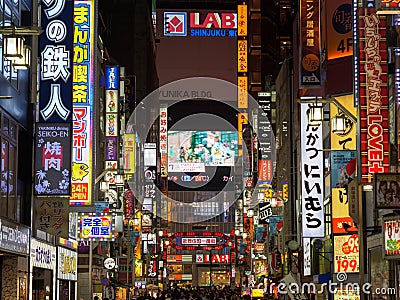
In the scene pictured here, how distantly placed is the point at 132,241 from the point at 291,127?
20.3m

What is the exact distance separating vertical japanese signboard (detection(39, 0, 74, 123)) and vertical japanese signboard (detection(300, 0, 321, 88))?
845 centimetres

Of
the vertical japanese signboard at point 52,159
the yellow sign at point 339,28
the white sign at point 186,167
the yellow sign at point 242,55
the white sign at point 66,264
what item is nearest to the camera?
the vertical japanese signboard at point 52,159

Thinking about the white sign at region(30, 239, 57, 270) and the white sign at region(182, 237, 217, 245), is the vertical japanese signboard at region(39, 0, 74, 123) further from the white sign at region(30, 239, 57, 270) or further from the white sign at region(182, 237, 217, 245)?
the white sign at region(182, 237, 217, 245)

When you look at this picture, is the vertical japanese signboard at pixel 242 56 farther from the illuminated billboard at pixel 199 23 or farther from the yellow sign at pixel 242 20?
the illuminated billboard at pixel 199 23

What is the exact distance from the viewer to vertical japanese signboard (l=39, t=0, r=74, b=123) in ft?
79.6

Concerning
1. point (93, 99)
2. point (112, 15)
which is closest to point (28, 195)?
point (93, 99)

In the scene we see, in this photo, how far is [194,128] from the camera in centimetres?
14075

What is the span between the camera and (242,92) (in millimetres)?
93000

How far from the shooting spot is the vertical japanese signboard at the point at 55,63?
2427 cm

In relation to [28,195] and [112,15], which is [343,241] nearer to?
[28,195]

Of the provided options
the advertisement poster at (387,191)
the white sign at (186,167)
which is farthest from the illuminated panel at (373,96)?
the white sign at (186,167)

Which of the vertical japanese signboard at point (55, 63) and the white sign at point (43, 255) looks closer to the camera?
the vertical japanese signboard at point (55, 63)

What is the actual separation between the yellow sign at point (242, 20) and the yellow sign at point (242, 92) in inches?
202

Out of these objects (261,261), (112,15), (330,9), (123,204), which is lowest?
(261,261)
